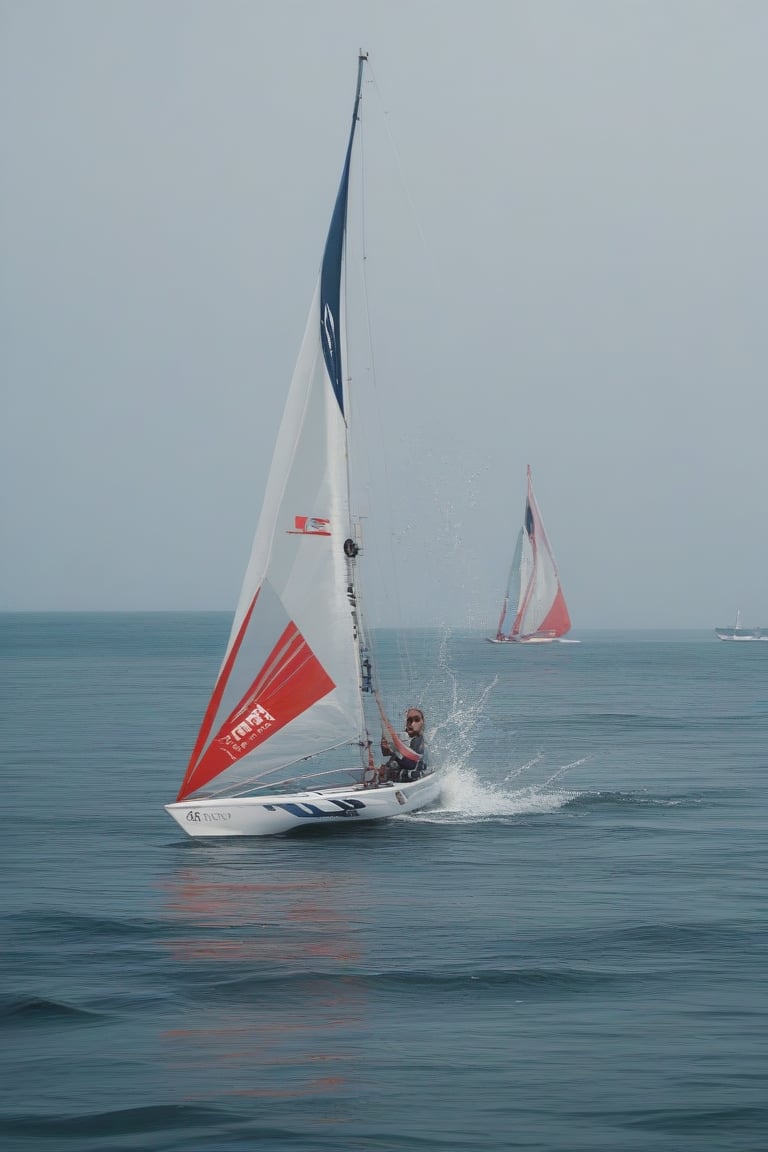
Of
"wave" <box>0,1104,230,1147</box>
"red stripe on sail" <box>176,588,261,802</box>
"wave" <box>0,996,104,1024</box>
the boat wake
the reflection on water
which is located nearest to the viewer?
"wave" <box>0,1104,230,1147</box>

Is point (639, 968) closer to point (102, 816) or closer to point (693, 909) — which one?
Answer: point (693, 909)

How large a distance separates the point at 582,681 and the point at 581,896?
78.9 meters

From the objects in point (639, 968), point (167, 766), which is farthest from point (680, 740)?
point (639, 968)

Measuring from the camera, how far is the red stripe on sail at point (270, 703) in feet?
95.2

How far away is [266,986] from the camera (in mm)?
18047

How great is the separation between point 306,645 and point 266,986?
12871 mm

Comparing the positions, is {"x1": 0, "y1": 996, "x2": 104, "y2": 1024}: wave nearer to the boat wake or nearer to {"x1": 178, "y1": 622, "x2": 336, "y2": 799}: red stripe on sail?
{"x1": 178, "y1": 622, "x2": 336, "y2": 799}: red stripe on sail

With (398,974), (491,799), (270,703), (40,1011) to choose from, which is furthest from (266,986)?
(491,799)

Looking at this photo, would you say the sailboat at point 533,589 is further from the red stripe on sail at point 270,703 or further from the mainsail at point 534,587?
the red stripe on sail at point 270,703

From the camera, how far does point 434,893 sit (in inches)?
953

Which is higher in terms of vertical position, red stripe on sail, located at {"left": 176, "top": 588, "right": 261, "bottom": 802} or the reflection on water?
red stripe on sail, located at {"left": 176, "top": 588, "right": 261, "bottom": 802}

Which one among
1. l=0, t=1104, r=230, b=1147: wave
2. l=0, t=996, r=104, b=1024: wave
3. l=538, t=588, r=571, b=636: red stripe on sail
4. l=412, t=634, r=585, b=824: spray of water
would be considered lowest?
l=412, t=634, r=585, b=824: spray of water

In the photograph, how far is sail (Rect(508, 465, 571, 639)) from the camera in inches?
5620

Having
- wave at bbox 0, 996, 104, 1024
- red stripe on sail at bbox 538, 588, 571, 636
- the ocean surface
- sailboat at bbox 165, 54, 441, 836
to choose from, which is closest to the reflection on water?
the ocean surface
